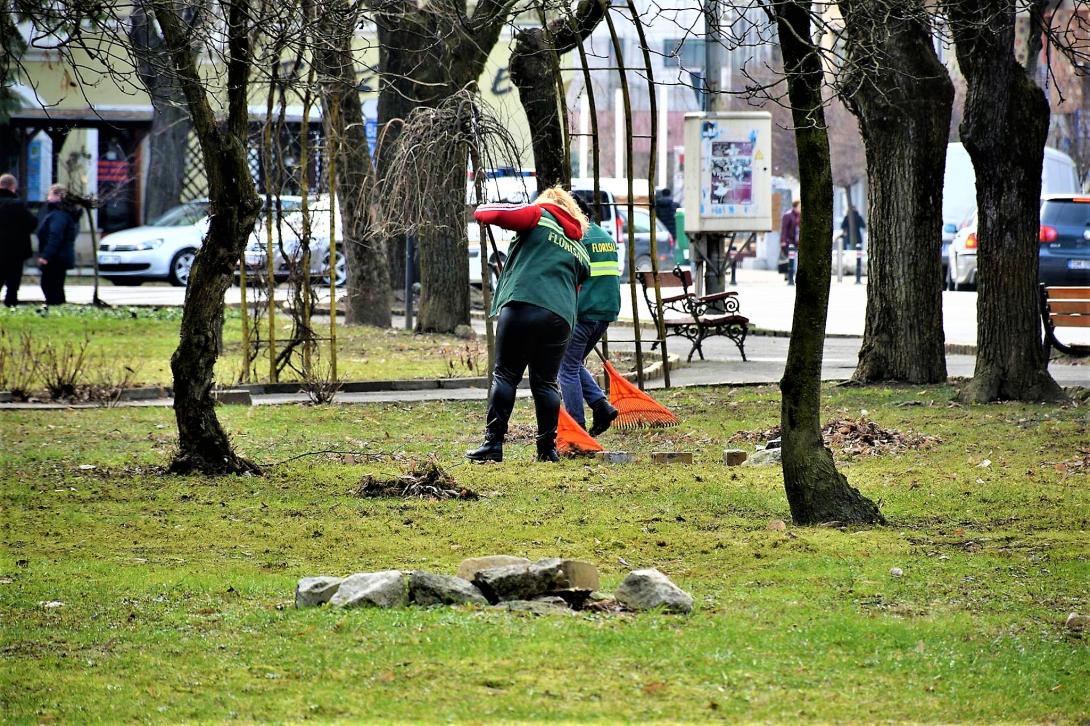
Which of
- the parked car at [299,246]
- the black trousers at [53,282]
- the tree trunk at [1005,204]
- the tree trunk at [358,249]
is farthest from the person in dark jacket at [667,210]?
the tree trunk at [1005,204]

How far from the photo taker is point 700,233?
21.5 meters

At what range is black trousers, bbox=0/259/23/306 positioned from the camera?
22609 millimetres

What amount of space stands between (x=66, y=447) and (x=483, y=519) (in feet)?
14.1

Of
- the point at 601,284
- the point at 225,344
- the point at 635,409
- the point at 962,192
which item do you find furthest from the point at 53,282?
the point at 962,192

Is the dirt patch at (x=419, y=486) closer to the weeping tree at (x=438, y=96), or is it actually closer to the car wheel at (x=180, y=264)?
the weeping tree at (x=438, y=96)

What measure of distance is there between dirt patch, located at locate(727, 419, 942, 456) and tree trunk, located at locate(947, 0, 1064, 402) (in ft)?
6.91

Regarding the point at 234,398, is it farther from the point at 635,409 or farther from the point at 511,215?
the point at 511,215

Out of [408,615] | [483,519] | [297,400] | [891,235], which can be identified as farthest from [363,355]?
[408,615]

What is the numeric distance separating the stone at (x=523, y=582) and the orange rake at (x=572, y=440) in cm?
472

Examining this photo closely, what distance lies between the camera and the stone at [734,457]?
10.7m

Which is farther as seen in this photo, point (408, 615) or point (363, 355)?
point (363, 355)

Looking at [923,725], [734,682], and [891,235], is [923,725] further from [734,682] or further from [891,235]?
[891,235]

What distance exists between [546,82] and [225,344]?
610cm

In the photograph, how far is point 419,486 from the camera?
9102mm
